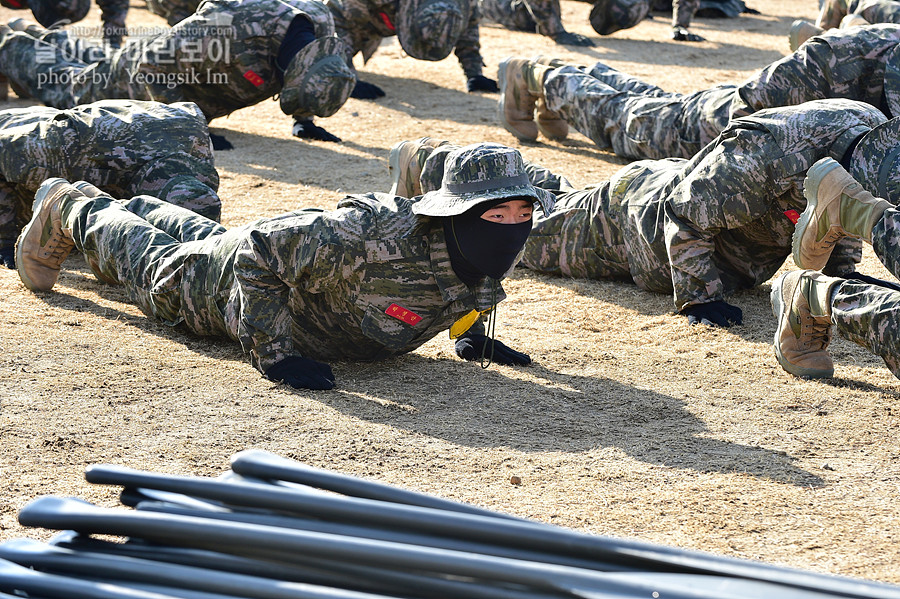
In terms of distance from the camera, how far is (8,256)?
5785 millimetres

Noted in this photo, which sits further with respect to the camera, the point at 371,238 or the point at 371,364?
the point at 371,364

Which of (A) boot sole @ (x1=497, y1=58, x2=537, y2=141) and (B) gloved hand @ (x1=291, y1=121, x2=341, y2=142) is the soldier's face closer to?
(A) boot sole @ (x1=497, y1=58, x2=537, y2=141)

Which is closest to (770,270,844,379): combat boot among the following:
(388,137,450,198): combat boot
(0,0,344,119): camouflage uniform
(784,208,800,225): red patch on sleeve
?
(784,208,800,225): red patch on sleeve

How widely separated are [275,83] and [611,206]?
11.1 ft

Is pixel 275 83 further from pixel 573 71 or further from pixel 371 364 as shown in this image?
pixel 371 364

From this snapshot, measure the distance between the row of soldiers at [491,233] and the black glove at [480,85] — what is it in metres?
4.19

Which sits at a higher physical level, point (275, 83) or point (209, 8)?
point (209, 8)

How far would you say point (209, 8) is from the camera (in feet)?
25.4

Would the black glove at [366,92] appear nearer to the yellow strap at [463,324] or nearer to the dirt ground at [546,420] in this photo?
the dirt ground at [546,420]

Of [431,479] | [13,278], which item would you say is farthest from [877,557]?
[13,278]

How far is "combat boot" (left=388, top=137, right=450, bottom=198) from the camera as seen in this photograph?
574cm

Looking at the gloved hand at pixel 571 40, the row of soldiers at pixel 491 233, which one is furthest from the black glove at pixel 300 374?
the gloved hand at pixel 571 40

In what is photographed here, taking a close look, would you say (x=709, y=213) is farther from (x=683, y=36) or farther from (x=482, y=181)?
(x=683, y=36)

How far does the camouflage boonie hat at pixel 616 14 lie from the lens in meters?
Result: 12.6
